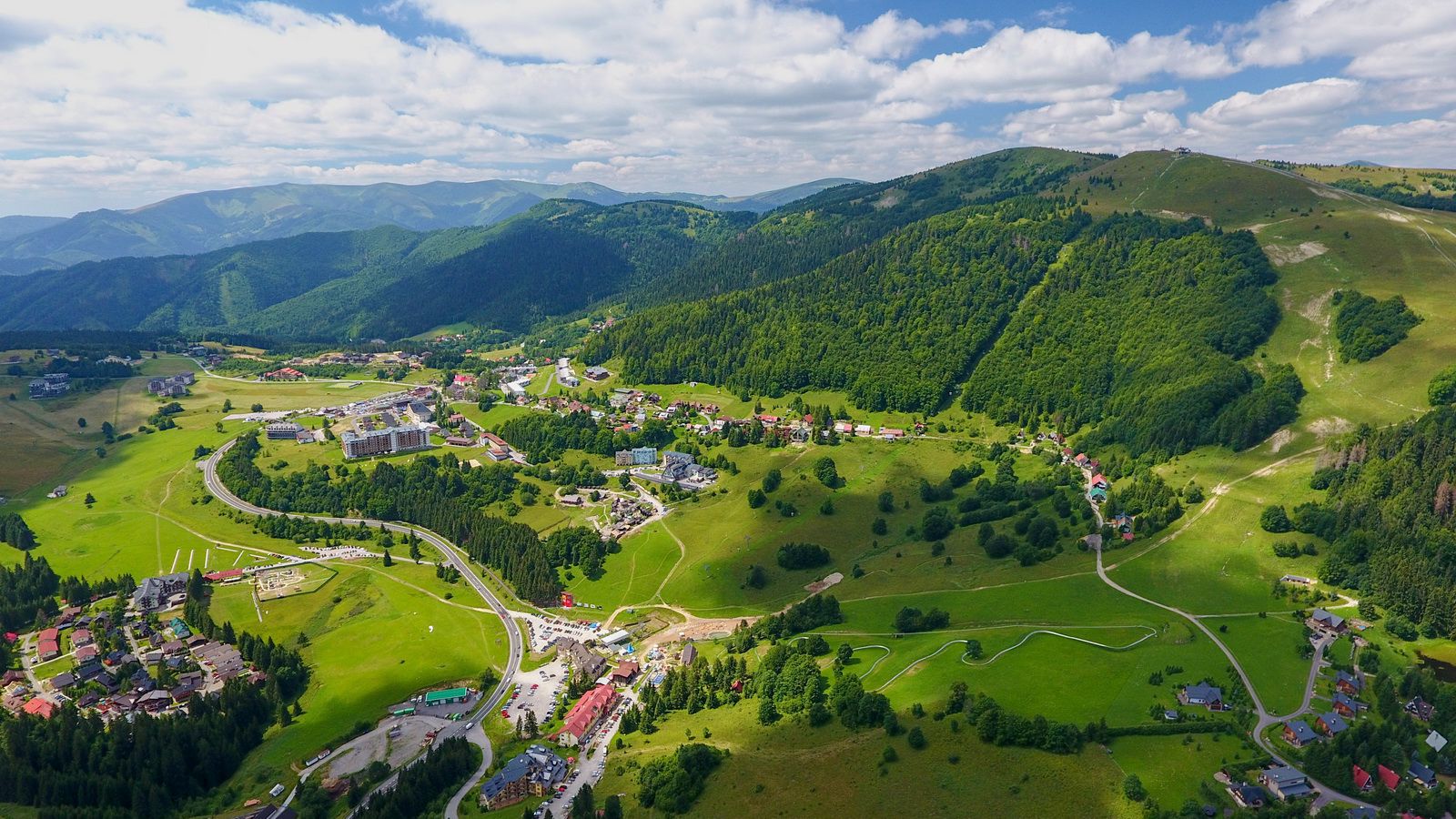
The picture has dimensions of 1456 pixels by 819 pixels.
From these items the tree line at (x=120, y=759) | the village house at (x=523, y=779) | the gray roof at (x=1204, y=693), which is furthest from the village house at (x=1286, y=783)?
the tree line at (x=120, y=759)

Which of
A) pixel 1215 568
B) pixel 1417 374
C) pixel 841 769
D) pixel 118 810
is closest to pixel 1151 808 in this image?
pixel 841 769

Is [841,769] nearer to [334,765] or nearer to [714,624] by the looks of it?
[714,624]

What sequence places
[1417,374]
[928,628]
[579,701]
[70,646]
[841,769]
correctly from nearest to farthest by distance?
1. [841,769]
2. [579,701]
3. [928,628]
4. [70,646]
5. [1417,374]

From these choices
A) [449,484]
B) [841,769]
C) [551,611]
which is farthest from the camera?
[449,484]

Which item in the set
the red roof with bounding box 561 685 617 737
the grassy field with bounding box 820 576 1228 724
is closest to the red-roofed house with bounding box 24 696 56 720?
the red roof with bounding box 561 685 617 737

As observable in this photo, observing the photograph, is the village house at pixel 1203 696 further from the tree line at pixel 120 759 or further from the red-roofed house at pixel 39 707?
the red-roofed house at pixel 39 707
